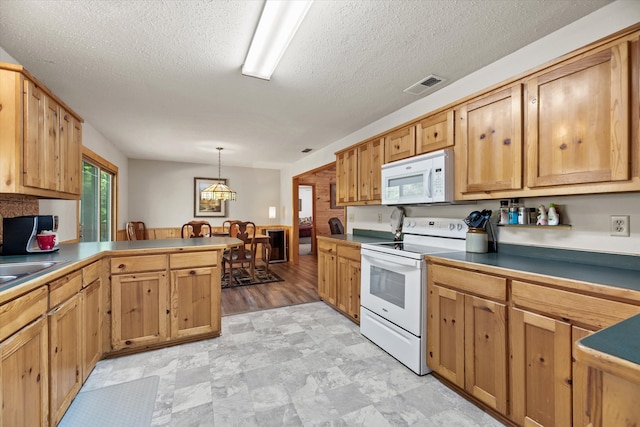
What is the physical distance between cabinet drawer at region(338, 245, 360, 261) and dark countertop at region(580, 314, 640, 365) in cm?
224

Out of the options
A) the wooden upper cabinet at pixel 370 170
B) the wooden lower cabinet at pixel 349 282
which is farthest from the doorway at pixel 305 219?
the wooden upper cabinet at pixel 370 170

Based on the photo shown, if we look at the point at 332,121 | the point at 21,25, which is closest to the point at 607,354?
the point at 21,25

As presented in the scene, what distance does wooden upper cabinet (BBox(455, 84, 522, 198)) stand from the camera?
5.81ft

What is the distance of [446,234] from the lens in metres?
2.48

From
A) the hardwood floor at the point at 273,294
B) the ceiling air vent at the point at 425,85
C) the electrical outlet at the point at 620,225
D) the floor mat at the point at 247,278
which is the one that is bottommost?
the hardwood floor at the point at 273,294

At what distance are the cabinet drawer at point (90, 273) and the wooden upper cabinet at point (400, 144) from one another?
266 centimetres

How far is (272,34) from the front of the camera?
175 cm

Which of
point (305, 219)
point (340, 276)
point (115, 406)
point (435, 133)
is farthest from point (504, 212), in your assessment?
point (305, 219)

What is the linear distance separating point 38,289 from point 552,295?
2.45m

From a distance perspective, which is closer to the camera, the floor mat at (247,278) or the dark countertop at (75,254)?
the dark countertop at (75,254)

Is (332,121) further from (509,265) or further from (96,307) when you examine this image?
→ (96,307)

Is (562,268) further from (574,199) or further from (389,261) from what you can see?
(389,261)

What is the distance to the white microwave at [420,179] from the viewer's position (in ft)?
7.13

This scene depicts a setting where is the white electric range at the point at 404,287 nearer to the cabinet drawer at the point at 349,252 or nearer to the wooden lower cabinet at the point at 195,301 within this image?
the cabinet drawer at the point at 349,252
